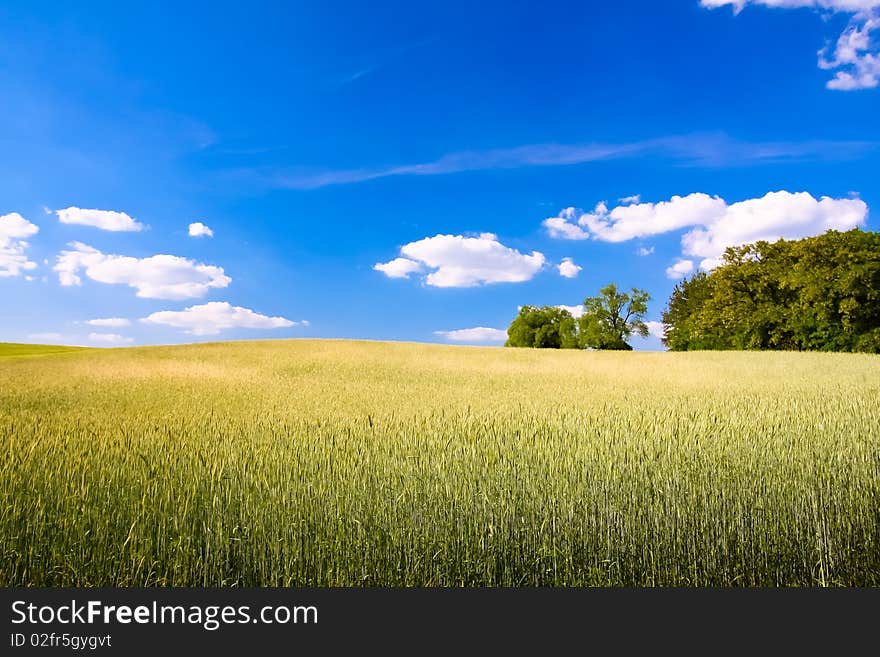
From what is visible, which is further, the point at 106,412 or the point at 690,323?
the point at 690,323

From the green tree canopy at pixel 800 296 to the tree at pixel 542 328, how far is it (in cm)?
1507

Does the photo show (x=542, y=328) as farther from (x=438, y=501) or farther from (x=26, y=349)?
(x=438, y=501)

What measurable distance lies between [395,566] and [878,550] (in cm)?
320

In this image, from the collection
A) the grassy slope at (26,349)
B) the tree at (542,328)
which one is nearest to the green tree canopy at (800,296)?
the tree at (542,328)

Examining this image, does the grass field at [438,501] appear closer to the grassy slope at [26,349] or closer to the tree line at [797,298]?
the tree line at [797,298]

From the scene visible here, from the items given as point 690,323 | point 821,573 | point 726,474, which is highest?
point 690,323

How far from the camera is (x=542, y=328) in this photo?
176 ft

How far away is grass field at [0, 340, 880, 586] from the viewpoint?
3350 millimetres

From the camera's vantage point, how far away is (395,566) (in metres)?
3.31

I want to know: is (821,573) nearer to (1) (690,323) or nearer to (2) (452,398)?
(2) (452,398)

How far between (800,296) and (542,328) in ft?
82.2

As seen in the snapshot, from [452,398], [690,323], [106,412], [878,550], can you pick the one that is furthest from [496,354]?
[878,550]

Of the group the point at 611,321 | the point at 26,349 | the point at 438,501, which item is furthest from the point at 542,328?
the point at 438,501

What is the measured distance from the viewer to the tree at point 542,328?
51.9 metres
